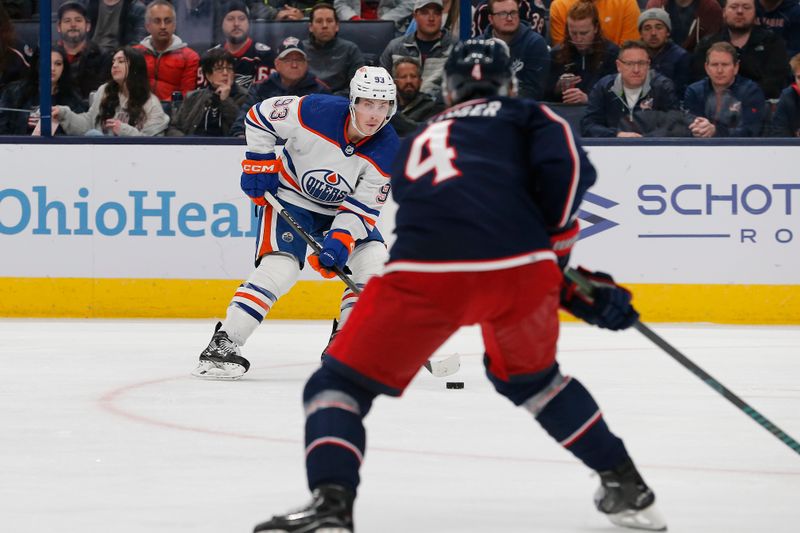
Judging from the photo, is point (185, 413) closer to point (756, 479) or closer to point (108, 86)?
point (756, 479)

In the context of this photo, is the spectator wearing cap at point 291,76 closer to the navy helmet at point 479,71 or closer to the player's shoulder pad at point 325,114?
the player's shoulder pad at point 325,114

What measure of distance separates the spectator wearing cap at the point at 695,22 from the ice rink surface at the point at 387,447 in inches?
75.8

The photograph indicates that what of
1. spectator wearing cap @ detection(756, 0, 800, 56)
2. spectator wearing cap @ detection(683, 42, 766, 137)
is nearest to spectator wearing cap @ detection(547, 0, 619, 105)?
spectator wearing cap @ detection(683, 42, 766, 137)

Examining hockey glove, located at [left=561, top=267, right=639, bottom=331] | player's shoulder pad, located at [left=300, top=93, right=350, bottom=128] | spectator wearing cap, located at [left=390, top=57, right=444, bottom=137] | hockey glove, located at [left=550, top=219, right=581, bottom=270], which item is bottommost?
spectator wearing cap, located at [left=390, top=57, right=444, bottom=137]

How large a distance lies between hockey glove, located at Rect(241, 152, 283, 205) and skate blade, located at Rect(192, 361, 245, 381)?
23.3 inches

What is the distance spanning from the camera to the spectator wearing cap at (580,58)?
22.1ft

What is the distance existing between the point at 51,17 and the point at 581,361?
332cm

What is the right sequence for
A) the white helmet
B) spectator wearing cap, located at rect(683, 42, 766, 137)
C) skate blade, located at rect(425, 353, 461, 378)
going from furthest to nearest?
spectator wearing cap, located at rect(683, 42, 766, 137) < skate blade, located at rect(425, 353, 461, 378) < the white helmet

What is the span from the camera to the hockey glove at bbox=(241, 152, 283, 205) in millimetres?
4750

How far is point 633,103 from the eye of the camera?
21.9 ft

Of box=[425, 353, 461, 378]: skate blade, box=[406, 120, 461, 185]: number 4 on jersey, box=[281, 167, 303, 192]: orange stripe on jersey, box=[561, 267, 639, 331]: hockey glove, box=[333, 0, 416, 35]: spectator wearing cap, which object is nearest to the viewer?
box=[406, 120, 461, 185]: number 4 on jersey

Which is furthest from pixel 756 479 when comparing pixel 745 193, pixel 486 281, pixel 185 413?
pixel 745 193

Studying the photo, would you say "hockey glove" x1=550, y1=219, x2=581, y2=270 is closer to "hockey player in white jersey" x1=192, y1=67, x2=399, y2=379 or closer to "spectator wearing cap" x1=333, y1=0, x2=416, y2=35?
"hockey player in white jersey" x1=192, y1=67, x2=399, y2=379

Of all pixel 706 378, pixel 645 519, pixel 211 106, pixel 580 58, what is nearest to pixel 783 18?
pixel 580 58
